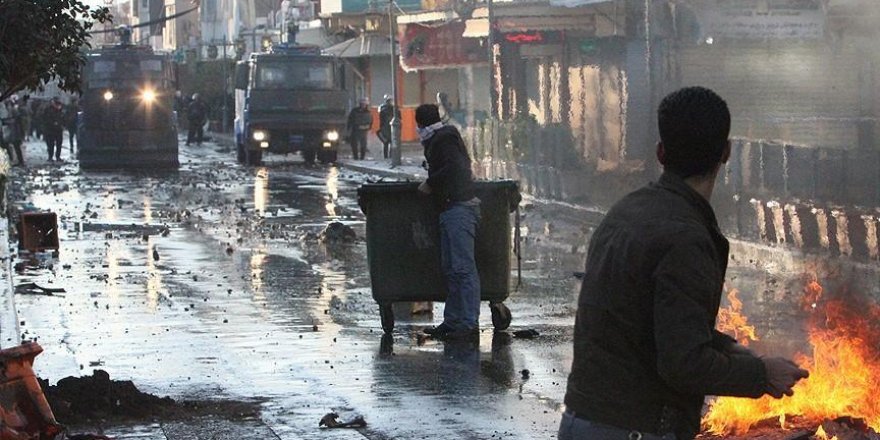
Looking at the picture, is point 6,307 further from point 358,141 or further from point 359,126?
point 358,141

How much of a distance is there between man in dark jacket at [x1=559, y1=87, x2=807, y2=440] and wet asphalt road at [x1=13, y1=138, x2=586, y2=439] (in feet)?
15.1

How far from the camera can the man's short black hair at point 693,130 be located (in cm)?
A: 382

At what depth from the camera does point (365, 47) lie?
52500 millimetres

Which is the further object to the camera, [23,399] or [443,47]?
[443,47]

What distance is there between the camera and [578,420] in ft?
13.0

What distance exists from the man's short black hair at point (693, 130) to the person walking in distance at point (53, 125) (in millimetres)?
40348

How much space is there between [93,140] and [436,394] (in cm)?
3004

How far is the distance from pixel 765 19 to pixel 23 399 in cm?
2207

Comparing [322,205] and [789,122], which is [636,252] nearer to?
[322,205]

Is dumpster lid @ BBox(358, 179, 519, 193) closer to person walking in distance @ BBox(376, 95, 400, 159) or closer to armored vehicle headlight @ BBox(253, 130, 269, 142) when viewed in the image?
armored vehicle headlight @ BBox(253, 130, 269, 142)

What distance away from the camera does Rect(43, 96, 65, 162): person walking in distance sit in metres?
42.9

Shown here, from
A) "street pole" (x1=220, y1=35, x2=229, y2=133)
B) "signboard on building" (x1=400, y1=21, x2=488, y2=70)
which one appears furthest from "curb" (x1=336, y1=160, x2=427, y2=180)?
"street pole" (x1=220, y1=35, x2=229, y2=133)

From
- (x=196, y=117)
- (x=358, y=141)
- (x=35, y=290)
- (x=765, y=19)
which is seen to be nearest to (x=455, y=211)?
(x=35, y=290)

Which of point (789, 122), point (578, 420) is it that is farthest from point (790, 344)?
point (789, 122)
